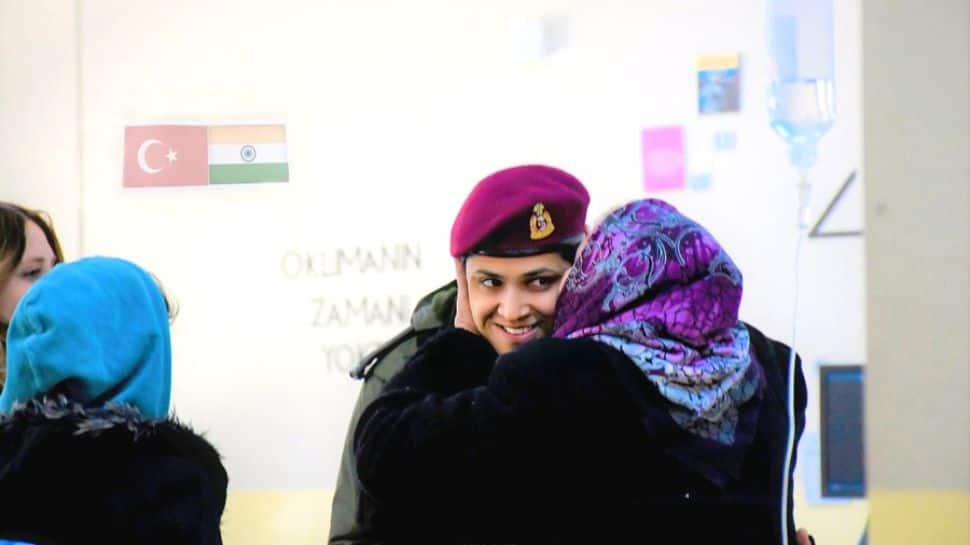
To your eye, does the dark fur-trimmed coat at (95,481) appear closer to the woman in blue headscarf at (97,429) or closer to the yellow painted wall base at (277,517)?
the woman in blue headscarf at (97,429)

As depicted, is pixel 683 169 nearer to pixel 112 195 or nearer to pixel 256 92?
pixel 256 92

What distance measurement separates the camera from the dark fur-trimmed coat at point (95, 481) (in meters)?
1.58

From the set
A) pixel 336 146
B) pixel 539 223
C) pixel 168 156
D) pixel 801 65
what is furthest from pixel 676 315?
pixel 168 156

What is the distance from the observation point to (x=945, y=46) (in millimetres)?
1048

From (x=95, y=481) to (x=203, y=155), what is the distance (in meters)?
1.42

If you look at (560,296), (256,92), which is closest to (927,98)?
(560,296)

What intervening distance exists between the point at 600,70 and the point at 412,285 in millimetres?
627

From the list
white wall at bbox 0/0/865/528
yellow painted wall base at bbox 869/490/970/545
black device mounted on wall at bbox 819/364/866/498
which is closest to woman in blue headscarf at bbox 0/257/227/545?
yellow painted wall base at bbox 869/490/970/545

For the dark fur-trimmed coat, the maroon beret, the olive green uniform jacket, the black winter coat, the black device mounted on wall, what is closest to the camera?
the black winter coat

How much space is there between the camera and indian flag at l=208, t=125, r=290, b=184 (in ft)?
9.44

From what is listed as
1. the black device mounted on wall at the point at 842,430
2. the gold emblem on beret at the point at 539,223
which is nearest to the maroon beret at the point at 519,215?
the gold emblem on beret at the point at 539,223

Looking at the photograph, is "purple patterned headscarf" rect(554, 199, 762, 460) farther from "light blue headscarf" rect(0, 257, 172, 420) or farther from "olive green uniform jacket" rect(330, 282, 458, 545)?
"light blue headscarf" rect(0, 257, 172, 420)

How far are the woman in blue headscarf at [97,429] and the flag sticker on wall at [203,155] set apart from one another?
3.62ft

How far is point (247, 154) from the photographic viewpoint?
2.88 metres
